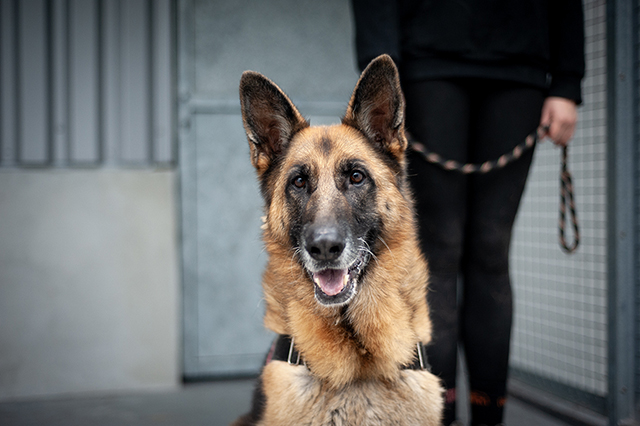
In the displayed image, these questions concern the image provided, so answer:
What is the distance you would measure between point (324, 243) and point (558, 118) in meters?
1.16

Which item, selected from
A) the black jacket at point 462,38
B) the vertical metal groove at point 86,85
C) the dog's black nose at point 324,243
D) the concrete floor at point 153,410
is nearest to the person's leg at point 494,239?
the black jacket at point 462,38

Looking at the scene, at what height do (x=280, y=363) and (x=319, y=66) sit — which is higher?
(x=319, y=66)

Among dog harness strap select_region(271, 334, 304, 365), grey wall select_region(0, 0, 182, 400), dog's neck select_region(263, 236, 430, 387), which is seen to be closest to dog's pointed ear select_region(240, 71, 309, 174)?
dog's neck select_region(263, 236, 430, 387)

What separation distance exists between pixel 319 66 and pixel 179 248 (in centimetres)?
174

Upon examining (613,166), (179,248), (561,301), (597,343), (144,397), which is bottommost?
(144,397)

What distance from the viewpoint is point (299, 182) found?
5.24 ft

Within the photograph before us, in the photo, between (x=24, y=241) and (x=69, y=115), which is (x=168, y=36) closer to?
(x=69, y=115)

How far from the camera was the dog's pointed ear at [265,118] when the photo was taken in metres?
1.58

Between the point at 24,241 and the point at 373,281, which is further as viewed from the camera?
the point at 24,241

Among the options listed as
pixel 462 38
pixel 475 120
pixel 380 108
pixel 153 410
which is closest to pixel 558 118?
pixel 475 120

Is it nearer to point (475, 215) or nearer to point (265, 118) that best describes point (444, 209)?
point (475, 215)

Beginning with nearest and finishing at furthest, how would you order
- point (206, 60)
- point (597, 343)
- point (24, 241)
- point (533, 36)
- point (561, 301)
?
point (533, 36) → point (597, 343) → point (561, 301) → point (24, 241) → point (206, 60)

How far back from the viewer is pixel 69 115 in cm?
307

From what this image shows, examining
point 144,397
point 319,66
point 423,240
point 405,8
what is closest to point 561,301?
point 423,240
